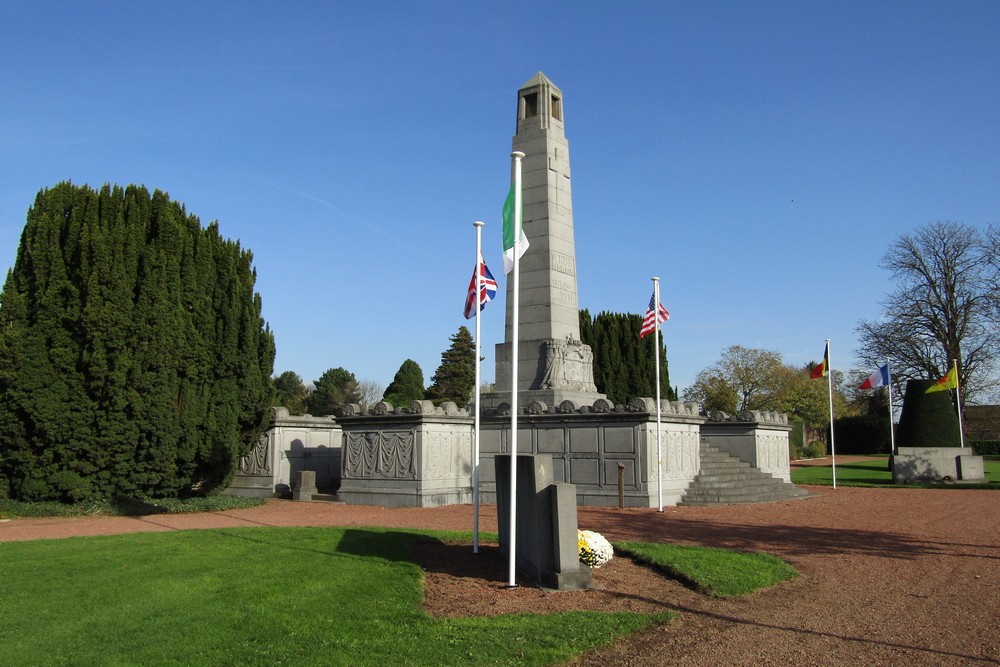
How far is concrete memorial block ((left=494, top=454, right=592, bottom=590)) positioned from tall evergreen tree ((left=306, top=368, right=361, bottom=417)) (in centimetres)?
6079

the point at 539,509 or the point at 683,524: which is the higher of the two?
the point at 539,509

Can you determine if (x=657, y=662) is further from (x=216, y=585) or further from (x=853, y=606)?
(x=216, y=585)

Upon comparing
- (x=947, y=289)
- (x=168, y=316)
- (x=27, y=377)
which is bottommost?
(x=27, y=377)

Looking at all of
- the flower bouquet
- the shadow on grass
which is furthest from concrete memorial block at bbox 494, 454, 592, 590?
the shadow on grass

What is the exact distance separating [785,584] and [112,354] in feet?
50.2

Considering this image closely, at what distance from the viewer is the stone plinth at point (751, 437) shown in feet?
81.4

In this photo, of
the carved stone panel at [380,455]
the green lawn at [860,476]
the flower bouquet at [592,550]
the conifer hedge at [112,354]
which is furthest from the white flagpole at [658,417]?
the green lawn at [860,476]

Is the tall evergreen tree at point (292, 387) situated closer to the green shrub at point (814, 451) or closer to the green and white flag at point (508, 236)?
the green shrub at point (814, 451)

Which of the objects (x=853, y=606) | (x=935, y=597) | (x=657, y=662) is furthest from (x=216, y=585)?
(x=935, y=597)

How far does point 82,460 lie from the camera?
18.2m

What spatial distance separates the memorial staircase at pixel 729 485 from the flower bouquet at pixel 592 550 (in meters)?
10.8

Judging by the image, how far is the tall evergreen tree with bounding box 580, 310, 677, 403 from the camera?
4334 centimetres

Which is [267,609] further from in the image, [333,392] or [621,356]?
[333,392]

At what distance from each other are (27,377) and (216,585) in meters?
11.1
